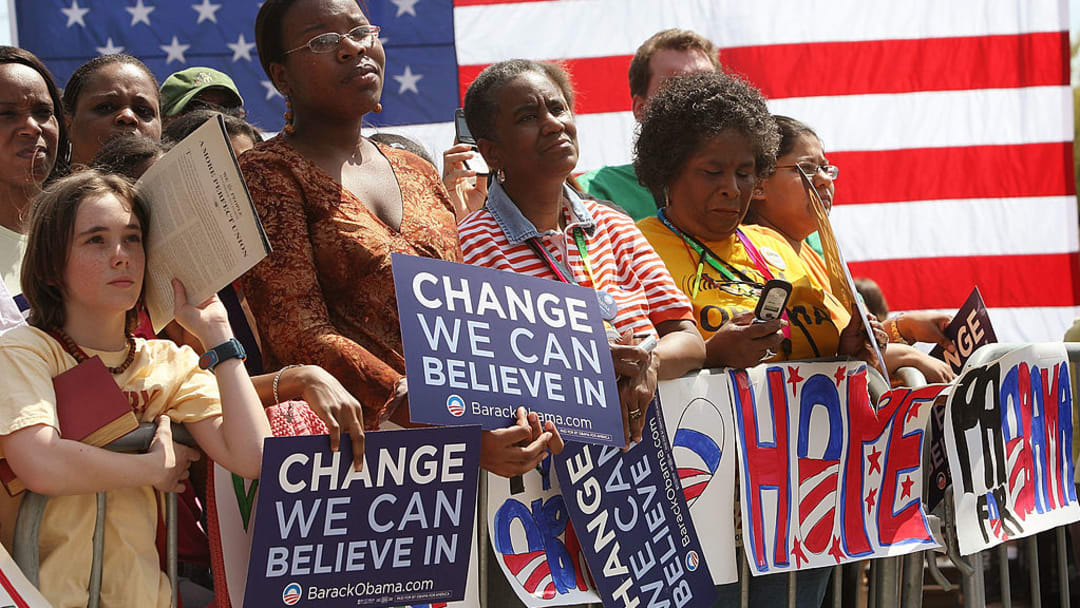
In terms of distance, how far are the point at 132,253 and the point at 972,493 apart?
2456 millimetres

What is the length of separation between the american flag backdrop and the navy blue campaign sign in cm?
473

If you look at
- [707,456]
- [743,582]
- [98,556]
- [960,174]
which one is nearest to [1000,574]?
[743,582]

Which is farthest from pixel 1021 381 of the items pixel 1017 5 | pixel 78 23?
pixel 78 23

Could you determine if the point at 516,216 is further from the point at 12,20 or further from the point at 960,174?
the point at 12,20

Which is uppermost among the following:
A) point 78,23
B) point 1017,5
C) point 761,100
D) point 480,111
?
point 1017,5

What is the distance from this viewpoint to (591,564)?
2910 millimetres

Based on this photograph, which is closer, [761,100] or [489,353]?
[489,353]

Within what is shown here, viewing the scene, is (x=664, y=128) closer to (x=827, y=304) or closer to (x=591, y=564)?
(x=827, y=304)

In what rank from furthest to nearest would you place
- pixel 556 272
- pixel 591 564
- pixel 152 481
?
pixel 556 272 < pixel 591 564 < pixel 152 481

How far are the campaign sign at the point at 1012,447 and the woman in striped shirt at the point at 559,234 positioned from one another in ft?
3.10

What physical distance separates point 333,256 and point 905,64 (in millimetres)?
5528

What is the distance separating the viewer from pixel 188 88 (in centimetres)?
450

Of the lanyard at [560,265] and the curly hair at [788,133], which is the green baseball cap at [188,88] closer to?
the lanyard at [560,265]

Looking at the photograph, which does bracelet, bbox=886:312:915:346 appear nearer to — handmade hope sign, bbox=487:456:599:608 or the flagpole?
handmade hope sign, bbox=487:456:599:608
